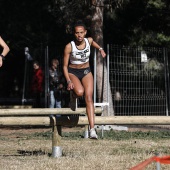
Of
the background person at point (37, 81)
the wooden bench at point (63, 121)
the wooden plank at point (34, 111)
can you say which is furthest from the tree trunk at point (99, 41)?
the wooden bench at point (63, 121)

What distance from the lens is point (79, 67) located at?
954 centimetres

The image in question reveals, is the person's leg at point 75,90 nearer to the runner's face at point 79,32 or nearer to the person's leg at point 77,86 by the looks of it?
the person's leg at point 77,86

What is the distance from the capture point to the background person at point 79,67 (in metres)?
9.25

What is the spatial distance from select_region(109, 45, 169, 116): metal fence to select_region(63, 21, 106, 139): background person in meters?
8.79

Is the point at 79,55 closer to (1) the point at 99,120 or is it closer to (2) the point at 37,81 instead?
(1) the point at 99,120

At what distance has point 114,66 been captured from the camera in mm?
18328

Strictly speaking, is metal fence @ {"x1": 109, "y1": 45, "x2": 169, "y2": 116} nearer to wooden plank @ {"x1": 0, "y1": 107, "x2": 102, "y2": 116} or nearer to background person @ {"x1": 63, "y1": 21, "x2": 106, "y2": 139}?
wooden plank @ {"x1": 0, "y1": 107, "x2": 102, "y2": 116}

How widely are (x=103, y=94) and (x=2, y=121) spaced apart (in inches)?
337

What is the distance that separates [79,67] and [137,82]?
33.1 ft

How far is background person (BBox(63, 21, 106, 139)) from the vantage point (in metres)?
9.25

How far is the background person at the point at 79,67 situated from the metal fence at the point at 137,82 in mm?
8794

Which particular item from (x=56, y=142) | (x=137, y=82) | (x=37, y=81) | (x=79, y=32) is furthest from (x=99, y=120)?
(x=137, y=82)

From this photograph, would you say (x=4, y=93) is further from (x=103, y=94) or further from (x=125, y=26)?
(x=103, y=94)

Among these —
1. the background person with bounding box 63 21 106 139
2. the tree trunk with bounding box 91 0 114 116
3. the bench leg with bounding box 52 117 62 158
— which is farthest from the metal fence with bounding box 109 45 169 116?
the bench leg with bounding box 52 117 62 158
